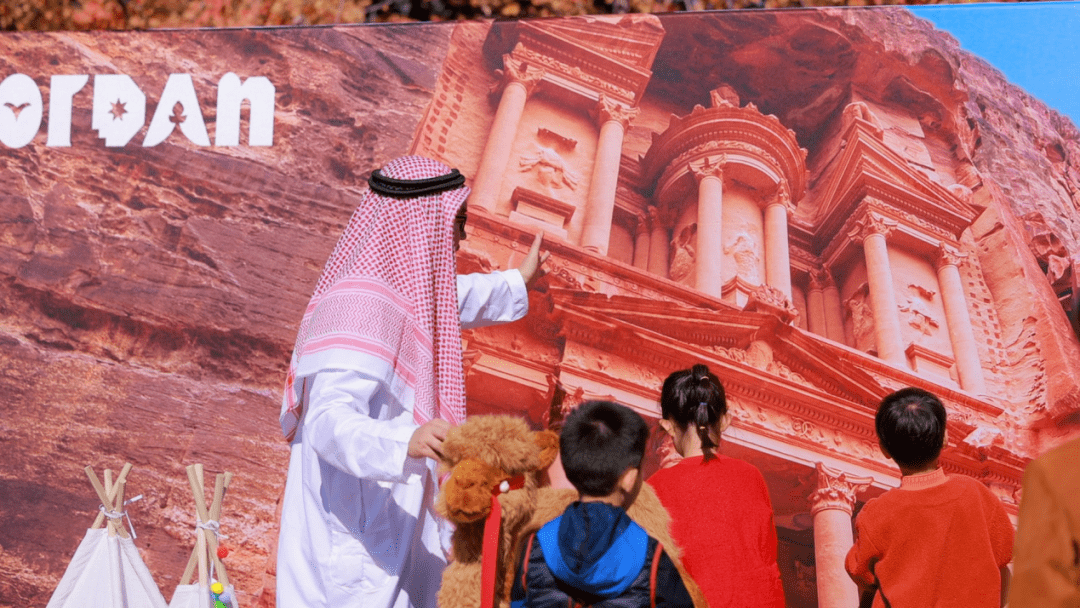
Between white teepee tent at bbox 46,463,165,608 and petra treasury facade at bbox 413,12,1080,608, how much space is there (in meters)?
1.63

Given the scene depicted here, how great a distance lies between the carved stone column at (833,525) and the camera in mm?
4262

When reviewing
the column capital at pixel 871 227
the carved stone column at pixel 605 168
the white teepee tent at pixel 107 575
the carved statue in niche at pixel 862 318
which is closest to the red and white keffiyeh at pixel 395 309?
the white teepee tent at pixel 107 575

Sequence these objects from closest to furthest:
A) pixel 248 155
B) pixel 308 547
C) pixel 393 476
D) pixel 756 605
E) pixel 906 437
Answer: pixel 393 476, pixel 308 547, pixel 756 605, pixel 906 437, pixel 248 155

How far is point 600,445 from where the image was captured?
5.17 feet

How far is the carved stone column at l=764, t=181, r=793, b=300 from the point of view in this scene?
4340 mm

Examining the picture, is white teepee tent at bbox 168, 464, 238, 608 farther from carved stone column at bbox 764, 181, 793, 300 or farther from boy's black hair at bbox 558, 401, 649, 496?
carved stone column at bbox 764, 181, 793, 300

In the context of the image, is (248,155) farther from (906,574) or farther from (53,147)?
(906,574)

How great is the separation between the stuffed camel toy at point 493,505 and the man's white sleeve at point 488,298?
708 millimetres

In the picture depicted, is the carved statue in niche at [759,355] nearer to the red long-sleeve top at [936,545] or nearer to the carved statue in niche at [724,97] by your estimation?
the carved statue in niche at [724,97]

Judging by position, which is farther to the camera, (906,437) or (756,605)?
(906,437)

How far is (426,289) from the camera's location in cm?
188

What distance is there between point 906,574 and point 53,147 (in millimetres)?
4083

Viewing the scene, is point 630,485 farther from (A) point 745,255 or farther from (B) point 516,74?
(B) point 516,74

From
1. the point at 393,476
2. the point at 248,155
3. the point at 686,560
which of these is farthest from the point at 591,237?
the point at 393,476
